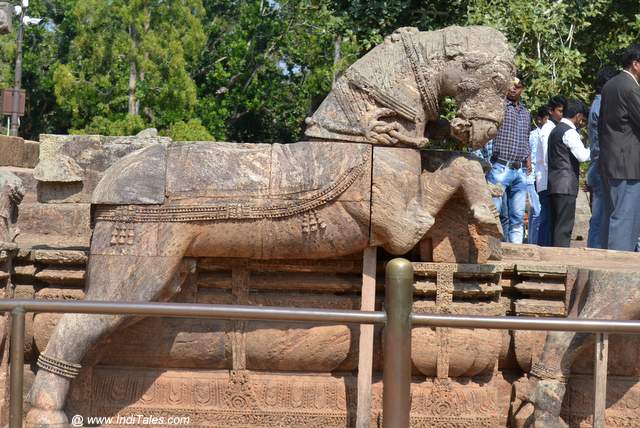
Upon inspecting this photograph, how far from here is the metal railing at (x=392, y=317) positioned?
372cm

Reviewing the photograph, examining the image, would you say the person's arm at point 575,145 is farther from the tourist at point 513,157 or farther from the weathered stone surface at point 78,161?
the weathered stone surface at point 78,161

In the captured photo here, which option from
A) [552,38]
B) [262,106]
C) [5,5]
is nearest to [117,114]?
Answer: [262,106]

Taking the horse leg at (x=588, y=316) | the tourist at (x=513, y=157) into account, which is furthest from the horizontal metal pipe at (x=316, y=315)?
the tourist at (x=513, y=157)

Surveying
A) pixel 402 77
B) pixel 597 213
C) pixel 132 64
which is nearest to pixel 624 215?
pixel 597 213

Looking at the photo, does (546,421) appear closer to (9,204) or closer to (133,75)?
(9,204)

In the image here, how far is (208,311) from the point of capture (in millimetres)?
3783

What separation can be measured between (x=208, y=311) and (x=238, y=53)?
27950 millimetres

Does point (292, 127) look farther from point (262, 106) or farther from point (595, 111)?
point (595, 111)

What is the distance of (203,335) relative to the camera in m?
5.45

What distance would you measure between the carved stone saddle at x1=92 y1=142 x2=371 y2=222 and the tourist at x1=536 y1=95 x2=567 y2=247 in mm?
3719

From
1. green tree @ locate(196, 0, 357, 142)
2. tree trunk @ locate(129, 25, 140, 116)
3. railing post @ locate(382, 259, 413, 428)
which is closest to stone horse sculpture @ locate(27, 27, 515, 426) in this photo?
railing post @ locate(382, 259, 413, 428)

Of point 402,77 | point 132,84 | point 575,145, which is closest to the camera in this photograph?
point 402,77

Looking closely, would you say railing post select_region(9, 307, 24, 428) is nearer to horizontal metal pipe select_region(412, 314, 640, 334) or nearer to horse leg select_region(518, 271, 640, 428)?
horizontal metal pipe select_region(412, 314, 640, 334)

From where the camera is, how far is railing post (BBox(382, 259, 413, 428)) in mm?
3703
